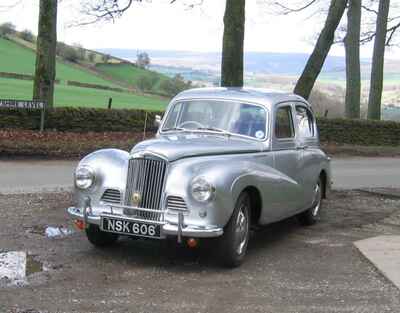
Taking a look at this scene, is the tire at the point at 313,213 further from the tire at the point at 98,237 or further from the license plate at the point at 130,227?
the license plate at the point at 130,227

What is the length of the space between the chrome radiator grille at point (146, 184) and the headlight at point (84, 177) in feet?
1.53

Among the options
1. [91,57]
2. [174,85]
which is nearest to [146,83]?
[174,85]

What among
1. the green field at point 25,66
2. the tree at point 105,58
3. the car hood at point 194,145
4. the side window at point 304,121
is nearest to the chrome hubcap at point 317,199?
the side window at point 304,121

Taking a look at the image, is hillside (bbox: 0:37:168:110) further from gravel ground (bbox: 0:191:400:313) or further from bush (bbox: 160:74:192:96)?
gravel ground (bbox: 0:191:400:313)

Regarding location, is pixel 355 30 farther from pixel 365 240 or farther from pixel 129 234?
pixel 129 234

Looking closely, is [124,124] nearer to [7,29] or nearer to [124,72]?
[124,72]

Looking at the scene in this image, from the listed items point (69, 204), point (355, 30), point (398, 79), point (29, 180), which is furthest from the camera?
point (398, 79)

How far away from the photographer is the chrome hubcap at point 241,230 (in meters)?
7.12

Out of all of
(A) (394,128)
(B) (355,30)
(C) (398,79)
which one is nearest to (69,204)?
(A) (394,128)

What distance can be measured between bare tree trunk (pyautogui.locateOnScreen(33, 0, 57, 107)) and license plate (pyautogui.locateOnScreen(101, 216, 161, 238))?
1273 cm

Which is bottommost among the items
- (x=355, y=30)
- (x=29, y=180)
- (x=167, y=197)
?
(x=29, y=180)

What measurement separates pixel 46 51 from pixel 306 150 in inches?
470

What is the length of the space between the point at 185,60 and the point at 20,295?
1357 inches

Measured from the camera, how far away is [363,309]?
5.81 m
